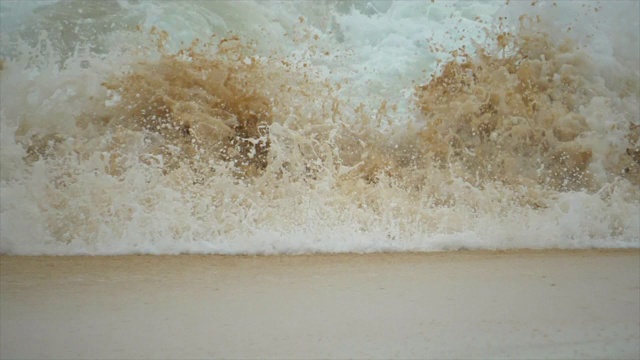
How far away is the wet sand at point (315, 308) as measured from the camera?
151 cm

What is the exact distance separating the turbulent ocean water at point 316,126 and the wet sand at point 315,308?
23 centimetres

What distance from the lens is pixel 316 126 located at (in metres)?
2.82

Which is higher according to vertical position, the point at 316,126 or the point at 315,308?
the point at 316,126

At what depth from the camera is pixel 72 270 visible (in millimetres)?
2107

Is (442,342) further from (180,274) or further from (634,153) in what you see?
(634,153)

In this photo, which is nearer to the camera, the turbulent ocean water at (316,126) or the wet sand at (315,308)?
the wet sand at (315,308)

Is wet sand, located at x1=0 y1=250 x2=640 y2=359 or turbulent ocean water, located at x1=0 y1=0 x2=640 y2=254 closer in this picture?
wet sand, located at x1=0 y1=250 x2=640 y2=359

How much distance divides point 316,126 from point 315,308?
117 centimetres

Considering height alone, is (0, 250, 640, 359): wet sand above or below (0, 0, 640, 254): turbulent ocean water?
below

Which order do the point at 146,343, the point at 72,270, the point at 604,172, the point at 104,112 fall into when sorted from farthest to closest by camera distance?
the point at 604,172 < the point at 104,112 < the point at 72,270 < the point at 146,343

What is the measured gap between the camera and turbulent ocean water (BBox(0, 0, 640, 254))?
2.54 m

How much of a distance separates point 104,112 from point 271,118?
581mm

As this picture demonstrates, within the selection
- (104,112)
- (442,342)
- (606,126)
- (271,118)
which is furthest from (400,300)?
(606,126)

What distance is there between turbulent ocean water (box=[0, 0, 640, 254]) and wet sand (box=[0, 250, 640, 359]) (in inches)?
9.2
